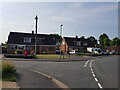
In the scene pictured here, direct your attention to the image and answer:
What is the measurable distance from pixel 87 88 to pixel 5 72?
5.54 m

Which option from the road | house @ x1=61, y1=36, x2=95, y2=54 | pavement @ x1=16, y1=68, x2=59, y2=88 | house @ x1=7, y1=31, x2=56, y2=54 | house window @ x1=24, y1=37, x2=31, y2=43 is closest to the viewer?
pavement @ x1=16, y1=68, x2=59, y2=88

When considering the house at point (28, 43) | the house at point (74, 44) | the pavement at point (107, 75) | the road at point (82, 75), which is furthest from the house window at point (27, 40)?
the pavement at point (107, 75)

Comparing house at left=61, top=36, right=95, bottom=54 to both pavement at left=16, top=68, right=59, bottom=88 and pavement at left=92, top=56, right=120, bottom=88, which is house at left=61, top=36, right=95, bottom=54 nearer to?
pavement at left=92, top=56, right=120, bottom=88

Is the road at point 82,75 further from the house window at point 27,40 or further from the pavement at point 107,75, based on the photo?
the house window at point 27,40

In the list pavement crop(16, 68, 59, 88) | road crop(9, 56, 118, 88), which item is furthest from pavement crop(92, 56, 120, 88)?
pavement crop(16, 68, 59, 88)

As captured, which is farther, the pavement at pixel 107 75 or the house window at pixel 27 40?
the house window at pixel 27 40

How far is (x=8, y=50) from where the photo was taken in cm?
4641

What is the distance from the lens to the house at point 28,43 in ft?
157

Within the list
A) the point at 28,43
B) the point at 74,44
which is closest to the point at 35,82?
the point at 28,43

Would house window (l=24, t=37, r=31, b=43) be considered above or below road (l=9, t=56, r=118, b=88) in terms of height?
above

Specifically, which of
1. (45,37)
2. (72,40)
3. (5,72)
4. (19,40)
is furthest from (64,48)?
(5,72)

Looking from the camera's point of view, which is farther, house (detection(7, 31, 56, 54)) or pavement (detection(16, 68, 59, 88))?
house (detection(7, 31, 56, 54))

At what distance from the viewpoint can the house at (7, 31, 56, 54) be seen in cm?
4794

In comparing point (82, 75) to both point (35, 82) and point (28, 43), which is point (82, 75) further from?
point (28, 43)
